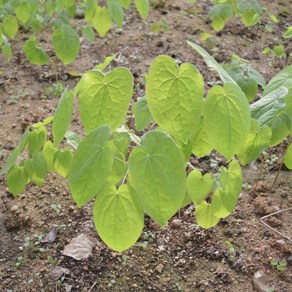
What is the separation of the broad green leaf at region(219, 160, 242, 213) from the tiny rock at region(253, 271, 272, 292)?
54 cm

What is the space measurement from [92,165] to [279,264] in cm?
98

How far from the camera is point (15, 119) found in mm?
2363

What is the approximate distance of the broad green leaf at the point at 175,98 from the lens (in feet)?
3.02

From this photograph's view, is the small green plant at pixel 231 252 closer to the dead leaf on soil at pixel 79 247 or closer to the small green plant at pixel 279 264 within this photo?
the small green plant at pixel 279 264

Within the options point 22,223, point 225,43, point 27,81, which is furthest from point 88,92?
point 225,43

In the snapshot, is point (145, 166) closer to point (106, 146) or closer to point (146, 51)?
point (106, 146)

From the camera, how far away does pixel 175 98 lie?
0.92 metres

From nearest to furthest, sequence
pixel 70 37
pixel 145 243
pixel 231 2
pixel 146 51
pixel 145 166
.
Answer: pixel 145 166, pixel 145 243, pixel 70 37, pixel 231 2, pixel 146 51

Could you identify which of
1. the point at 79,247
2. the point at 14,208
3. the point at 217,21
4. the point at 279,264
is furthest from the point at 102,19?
the point at 279,264

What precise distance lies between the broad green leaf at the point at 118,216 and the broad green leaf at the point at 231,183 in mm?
297

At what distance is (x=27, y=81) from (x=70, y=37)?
1.65 feet

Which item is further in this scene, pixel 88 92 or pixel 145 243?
pixel 145 243

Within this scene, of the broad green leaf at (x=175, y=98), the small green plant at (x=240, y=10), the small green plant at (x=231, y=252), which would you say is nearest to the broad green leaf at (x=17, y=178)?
the broad green leaf at (x=175, y=98)

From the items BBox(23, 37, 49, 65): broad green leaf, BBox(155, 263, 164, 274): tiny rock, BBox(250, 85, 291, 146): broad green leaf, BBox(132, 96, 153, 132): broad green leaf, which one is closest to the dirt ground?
BBox(155, 263, 164, 274): tiny rock
